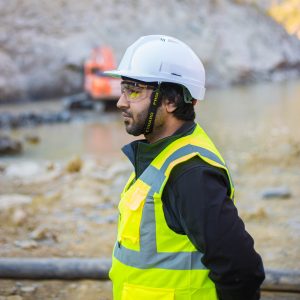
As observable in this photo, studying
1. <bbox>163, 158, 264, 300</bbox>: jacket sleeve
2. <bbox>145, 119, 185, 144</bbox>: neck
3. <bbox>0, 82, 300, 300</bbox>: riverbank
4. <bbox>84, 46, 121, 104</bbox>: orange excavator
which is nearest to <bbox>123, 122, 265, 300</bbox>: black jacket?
<bbox>163, 158, 264, 300</bbox>: jacket sleeve

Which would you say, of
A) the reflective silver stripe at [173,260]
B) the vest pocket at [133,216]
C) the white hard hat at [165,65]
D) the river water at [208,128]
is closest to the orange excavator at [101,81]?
the river water at [208,128]

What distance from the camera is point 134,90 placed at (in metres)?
2.24

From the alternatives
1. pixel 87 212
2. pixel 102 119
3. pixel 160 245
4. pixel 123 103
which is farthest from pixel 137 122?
pixel 102 119

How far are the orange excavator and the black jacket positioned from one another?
16491 millimetres

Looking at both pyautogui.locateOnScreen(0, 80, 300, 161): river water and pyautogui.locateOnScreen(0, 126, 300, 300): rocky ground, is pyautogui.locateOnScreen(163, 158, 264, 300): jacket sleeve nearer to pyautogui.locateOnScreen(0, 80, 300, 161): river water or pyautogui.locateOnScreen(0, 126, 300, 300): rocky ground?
pyautogui.locateOnScreen(0, 126, 300, 300): rocky ground

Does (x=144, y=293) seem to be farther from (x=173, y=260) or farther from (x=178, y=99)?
(x=178, y=99)

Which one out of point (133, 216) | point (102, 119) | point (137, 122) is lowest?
point (102, 119)

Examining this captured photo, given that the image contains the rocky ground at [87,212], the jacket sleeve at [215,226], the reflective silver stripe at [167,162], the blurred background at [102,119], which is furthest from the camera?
the blurred background at [102,119]

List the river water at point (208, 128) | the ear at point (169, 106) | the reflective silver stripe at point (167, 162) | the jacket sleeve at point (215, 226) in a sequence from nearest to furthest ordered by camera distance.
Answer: the jacket sleeve at point (215, 226) < the reflective silver stripe at point (167, 162) < the ear at point (169, 106) < the river water at point (208, 128)

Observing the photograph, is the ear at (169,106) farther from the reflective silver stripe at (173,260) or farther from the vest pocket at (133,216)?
the reflective silver stripe at (173,260)

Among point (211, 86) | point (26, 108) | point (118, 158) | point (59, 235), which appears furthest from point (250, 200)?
point (211, 86)

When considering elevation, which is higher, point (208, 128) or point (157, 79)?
point (157, 79)

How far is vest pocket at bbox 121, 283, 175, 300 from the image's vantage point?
6.71 feet

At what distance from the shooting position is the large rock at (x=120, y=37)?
25.4 metres
